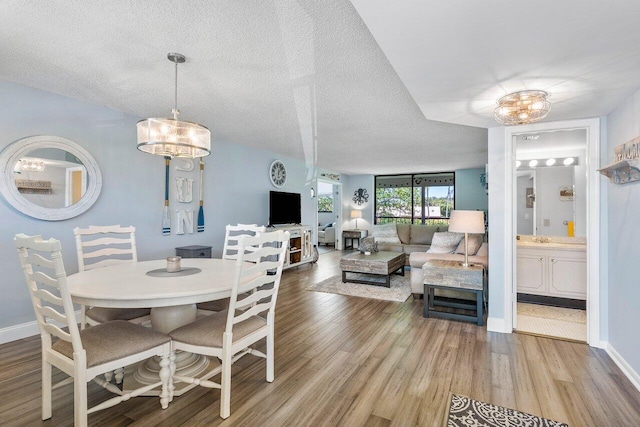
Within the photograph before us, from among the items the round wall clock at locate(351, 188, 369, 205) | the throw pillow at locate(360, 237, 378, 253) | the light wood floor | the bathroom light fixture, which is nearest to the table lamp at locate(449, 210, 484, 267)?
the light wood floor

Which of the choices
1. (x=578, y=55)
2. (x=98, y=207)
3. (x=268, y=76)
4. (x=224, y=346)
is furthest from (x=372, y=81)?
(x=98, y=207)

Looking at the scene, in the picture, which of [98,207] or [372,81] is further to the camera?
[98,207]

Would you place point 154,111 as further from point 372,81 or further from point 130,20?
point 372,81

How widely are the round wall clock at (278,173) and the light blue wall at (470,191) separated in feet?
16.8

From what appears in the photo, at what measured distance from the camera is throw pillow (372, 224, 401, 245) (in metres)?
6.60

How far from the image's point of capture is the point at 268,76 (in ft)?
8.46

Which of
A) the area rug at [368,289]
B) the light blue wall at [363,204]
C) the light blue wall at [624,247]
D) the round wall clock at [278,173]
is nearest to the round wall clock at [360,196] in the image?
the light blue wall at [363,204]

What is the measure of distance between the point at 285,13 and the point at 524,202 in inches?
169

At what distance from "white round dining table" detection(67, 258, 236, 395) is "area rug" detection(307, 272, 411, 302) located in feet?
7.74

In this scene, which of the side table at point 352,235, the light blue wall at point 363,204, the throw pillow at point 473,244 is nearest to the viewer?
the throw pillow at point 473,244

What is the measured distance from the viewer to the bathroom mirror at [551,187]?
4020 millimetres

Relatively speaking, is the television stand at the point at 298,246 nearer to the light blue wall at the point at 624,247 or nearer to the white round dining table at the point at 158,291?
the white round dining table at the point at 158,291

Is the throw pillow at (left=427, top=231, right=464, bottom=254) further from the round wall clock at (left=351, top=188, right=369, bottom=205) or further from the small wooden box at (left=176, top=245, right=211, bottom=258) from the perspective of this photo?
the round wall clock at (left=351, top=188, right=369, bottom=205)

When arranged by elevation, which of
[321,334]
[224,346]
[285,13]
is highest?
[285,13]
